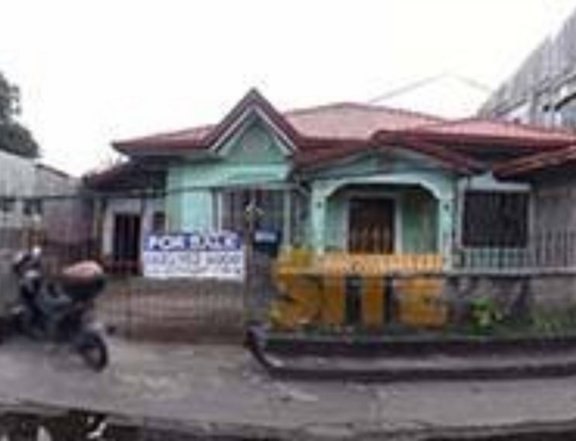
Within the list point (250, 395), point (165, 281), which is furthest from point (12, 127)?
point (250, 395)

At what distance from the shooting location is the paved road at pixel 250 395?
9.86 m

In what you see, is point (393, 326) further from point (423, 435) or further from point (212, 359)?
point (423, 435)

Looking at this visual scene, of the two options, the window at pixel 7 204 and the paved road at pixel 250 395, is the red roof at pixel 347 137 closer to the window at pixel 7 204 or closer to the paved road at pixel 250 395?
the window at pixel 7 204

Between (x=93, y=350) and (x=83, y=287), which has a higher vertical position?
(x=83, y=287)

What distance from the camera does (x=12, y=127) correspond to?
35.5m

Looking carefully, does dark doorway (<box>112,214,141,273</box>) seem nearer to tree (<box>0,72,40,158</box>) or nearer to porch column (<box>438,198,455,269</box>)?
porch column (<box>438,198,455,269</box>)

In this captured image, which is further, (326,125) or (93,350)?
(326,125)

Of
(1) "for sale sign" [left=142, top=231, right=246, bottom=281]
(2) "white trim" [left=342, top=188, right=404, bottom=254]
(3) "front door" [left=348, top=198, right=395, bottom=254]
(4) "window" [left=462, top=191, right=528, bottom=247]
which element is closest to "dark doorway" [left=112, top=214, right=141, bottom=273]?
(1) "for sale sign" [left=142, top=231, right=246, bottom=281]

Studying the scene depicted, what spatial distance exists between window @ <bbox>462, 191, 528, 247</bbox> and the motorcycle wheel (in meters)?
8.93

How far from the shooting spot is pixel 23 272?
39.7 ft

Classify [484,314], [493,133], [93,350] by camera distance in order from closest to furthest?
[93,350] → [484,314] → [493,133]

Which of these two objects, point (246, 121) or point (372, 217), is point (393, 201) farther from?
point (246, 121)

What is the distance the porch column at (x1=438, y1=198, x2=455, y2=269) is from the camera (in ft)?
60.5

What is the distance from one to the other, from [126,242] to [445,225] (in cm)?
483
